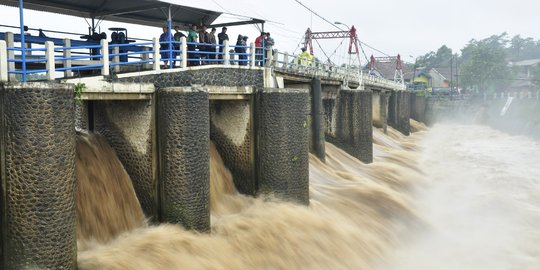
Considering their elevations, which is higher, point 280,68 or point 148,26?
point 148,26

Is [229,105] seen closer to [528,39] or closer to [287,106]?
[287,106]

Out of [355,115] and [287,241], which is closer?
[287,241]

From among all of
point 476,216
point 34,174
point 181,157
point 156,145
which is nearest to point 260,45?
point 156,145

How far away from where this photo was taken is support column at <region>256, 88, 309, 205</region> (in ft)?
45.6

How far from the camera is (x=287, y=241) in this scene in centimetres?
1187

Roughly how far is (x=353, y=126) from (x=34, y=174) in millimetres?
17051

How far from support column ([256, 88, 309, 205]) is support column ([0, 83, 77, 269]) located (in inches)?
252

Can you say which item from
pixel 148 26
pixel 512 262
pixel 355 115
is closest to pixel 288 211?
pixel 512 262

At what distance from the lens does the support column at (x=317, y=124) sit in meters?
19.4

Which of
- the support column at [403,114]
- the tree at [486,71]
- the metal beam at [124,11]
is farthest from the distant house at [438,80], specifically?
the metal beam at [124,11]

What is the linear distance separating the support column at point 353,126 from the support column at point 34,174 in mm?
16485

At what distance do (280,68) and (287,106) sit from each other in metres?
3.71

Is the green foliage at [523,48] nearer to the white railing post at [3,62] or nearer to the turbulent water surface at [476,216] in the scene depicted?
the turbulent water surface at [476,216]

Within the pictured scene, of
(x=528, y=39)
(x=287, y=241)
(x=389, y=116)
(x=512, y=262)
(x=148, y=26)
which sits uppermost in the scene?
(x=528, y=39)
